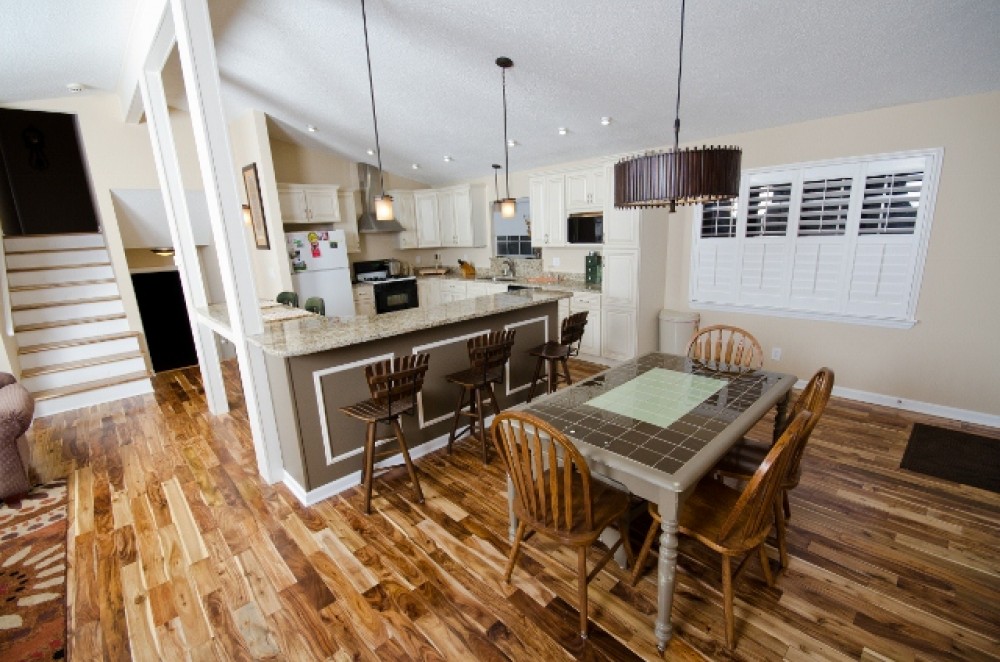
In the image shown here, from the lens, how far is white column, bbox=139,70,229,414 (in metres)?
3.54

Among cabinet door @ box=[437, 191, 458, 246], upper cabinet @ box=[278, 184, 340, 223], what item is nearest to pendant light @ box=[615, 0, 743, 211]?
upper cabinet @ box=[278, 184, 340, 223]

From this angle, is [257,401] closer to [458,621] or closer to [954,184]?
[458,621]

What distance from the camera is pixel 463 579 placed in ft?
6.84

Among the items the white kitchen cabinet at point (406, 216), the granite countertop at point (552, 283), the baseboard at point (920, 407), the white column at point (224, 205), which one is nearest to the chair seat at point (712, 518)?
the white column at point (224, 205)

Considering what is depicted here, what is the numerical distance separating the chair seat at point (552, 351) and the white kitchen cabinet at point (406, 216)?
4187mm

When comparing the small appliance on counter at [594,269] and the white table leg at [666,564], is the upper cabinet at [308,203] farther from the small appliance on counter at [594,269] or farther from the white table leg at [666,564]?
the white table leg at [666,564]

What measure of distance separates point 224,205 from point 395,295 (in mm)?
4032

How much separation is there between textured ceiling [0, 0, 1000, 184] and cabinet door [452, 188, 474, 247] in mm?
1617

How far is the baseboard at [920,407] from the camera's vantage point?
Result: 3.35m

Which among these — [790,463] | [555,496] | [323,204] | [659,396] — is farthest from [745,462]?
[323,204]

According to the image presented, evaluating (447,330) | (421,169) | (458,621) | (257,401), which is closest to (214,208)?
(257,401)

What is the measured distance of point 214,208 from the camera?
2.52 m

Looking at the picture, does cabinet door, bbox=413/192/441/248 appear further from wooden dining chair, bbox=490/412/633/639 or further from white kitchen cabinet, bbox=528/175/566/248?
wooden dining chair, bbox=490/412/633/639

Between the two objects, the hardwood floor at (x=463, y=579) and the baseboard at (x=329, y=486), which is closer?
the hardwood floor at (x=463, y=579)
